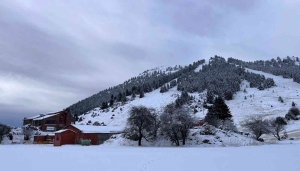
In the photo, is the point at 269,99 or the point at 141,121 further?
the point at 269,99

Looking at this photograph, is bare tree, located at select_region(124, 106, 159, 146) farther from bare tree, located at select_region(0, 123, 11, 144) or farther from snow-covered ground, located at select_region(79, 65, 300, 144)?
snow-covered ground, located at select_region(79, 65, 300, 144)

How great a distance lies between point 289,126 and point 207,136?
145 feet

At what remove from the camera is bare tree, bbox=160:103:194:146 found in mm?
48125

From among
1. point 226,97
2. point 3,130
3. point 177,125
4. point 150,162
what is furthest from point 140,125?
point 226,97

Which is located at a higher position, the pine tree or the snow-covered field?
the pine tree

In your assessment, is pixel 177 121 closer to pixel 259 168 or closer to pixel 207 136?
pixel 207 136

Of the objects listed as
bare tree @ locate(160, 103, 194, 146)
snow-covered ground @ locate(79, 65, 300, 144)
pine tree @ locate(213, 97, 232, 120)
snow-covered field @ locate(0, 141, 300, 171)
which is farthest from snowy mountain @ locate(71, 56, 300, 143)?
snow-covered field @ locate(0, 141, 300, 171)

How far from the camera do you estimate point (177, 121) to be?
48094 millimetres

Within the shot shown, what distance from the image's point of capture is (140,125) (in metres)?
50.2

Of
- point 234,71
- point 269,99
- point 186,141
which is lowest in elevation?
point 186,141

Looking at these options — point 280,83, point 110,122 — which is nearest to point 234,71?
point 280,83

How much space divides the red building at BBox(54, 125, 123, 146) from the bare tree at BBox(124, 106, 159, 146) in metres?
13.9

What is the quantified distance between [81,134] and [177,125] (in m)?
26.7

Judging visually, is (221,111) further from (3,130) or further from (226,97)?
(226,97)
